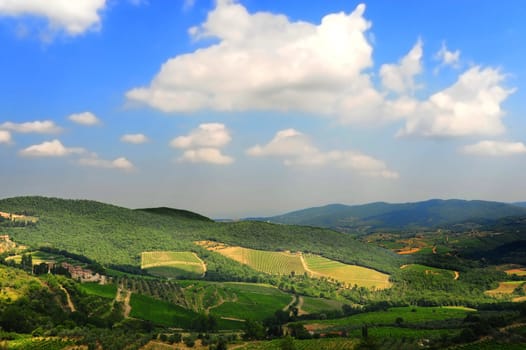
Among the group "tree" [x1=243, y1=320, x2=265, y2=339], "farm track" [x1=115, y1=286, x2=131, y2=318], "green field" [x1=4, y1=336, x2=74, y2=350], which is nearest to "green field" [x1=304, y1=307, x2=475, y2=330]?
"tree" [x1=243, y1=320, x2=265, y2=339]

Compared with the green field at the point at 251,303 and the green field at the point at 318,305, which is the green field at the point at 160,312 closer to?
the green field at the point at 251,303

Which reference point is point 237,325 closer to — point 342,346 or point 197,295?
point 197,295

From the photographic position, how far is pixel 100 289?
156 metres

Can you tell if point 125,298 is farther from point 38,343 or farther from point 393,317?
point 393,317

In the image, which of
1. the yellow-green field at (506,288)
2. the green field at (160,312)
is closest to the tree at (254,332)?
the green field at (160,312)

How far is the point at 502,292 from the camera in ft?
616

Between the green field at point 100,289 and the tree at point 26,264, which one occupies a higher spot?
the tree at point 26,264

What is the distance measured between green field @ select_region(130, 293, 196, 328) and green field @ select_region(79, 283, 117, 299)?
8.12 metres

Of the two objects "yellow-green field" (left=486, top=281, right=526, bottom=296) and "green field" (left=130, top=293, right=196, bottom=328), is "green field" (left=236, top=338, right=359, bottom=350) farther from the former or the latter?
"yellow-green field" (left=486, top=281, right=526, bottom=296)

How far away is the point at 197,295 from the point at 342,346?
282 feet

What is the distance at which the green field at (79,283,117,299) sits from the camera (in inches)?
5842

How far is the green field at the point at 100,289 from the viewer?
148 metres

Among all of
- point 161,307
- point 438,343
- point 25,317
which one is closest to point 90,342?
point 25,317

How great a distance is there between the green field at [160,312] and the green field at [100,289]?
8.12 m
